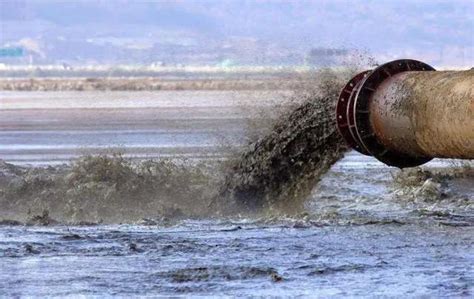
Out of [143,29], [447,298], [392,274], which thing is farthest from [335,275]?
[143,29]

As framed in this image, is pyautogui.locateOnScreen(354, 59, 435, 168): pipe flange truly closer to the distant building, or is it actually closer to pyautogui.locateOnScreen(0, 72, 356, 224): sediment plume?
pyautogui.locateOnScreen(0, 72, 356, 224): sediment plume

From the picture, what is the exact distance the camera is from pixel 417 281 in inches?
412

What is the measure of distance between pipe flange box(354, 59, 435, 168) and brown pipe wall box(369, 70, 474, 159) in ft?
0.22

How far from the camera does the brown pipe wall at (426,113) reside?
533 inches

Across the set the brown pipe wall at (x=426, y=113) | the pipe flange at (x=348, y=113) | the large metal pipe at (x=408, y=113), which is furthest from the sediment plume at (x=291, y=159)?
the brown pipe wall at (x=426, y=113)

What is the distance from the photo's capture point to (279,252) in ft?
39.5

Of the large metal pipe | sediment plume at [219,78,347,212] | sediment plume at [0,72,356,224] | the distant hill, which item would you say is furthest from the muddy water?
the distant hill

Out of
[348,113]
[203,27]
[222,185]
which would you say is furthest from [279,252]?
[203,27]

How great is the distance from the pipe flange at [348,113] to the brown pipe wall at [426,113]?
0.72 ft

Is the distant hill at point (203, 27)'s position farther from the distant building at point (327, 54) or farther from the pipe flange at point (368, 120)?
the pipe flange at point (368, 120)

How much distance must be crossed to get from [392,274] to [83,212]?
19.4ft

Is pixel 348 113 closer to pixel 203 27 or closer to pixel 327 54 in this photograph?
pixel 327 54

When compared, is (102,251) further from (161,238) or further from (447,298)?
(447,298)

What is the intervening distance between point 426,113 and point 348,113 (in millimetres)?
995
